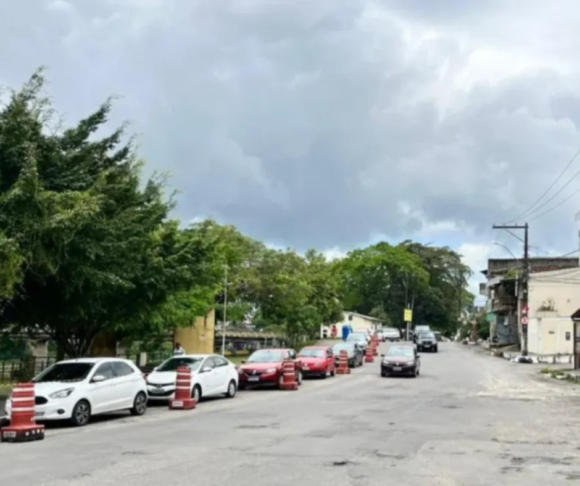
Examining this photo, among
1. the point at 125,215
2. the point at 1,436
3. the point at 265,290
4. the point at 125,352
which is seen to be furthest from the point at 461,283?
the point at 1,436

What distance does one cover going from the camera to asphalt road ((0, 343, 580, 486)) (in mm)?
10305

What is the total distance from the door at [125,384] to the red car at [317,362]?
49.9ft

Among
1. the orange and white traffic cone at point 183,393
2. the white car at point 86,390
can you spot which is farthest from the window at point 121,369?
the orange and white traffic cone at point 183,393

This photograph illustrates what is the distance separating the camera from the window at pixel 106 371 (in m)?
18.4

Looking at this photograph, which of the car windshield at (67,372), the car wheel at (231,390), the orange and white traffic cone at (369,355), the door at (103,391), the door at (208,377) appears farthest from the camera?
the orange and white traffic cone at (369,355)

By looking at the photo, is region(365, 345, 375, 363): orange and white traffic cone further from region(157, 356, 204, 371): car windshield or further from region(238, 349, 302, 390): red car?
region(157, 356, 204, 371): car windshield

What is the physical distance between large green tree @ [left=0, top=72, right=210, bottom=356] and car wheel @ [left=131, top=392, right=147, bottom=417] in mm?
3313

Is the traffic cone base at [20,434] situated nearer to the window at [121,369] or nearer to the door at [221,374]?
the window at [121,369]

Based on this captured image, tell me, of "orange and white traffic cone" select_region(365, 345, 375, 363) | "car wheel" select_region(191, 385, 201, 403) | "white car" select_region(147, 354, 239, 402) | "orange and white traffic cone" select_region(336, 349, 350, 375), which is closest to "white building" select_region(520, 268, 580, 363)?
"orange and white traffic cone" select_region(365, 345, 375, 363)

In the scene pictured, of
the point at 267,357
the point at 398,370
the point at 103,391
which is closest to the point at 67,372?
the point at 103,391

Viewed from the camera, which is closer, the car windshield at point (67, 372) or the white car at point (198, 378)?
the car windshield at point (67, 372)

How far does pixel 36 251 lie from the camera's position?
59.2 feet

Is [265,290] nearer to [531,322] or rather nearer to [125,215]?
[531,322]

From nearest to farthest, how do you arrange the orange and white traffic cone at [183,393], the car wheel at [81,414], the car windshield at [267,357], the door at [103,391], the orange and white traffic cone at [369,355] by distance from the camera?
the car wheel at [81,414]
the door at [103,391]
the orange and white traffic cone at [183,393]
the car windshield at [267,357]
the orange and white traffic cone at [369,355]
